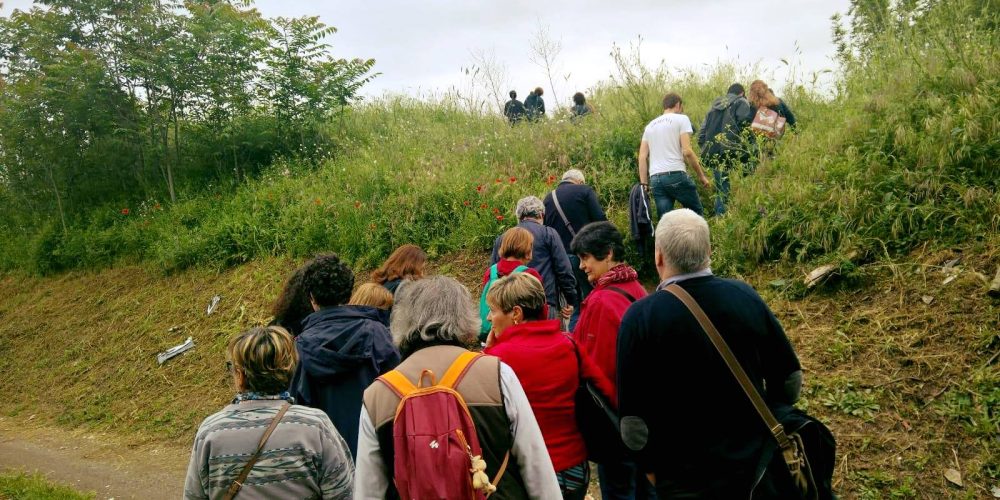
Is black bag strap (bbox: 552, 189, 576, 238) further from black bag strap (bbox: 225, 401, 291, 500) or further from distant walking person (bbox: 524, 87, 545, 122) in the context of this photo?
distant walking person (bbox: 524, 87, 545, 122)

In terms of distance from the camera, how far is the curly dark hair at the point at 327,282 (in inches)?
158

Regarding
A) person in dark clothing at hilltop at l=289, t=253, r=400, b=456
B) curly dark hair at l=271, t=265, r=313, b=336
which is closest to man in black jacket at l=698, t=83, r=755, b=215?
curly dark hair at l=271, t=265, r=313, b=336

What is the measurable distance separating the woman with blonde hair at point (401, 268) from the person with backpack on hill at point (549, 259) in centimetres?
74

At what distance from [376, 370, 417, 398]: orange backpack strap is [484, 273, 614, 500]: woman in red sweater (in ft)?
2.48

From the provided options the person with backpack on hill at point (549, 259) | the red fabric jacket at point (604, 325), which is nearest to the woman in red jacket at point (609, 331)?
the red fabric jacket at point (604, 325)

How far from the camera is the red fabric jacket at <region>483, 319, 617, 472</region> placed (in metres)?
3.21

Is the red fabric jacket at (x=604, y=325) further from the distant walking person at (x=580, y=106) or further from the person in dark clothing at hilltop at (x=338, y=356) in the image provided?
the distant walking person at (x=580, y=106)

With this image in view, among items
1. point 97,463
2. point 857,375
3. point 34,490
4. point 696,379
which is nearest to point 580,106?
point 857,375

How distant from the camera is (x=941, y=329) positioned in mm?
5090

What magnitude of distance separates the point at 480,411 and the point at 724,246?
525cm

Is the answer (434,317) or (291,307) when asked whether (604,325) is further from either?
(291,307)

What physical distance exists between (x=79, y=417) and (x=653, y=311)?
9471 mm

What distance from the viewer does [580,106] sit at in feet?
39.1

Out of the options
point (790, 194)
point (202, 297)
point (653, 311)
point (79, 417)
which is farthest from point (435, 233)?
point (653, 311)
